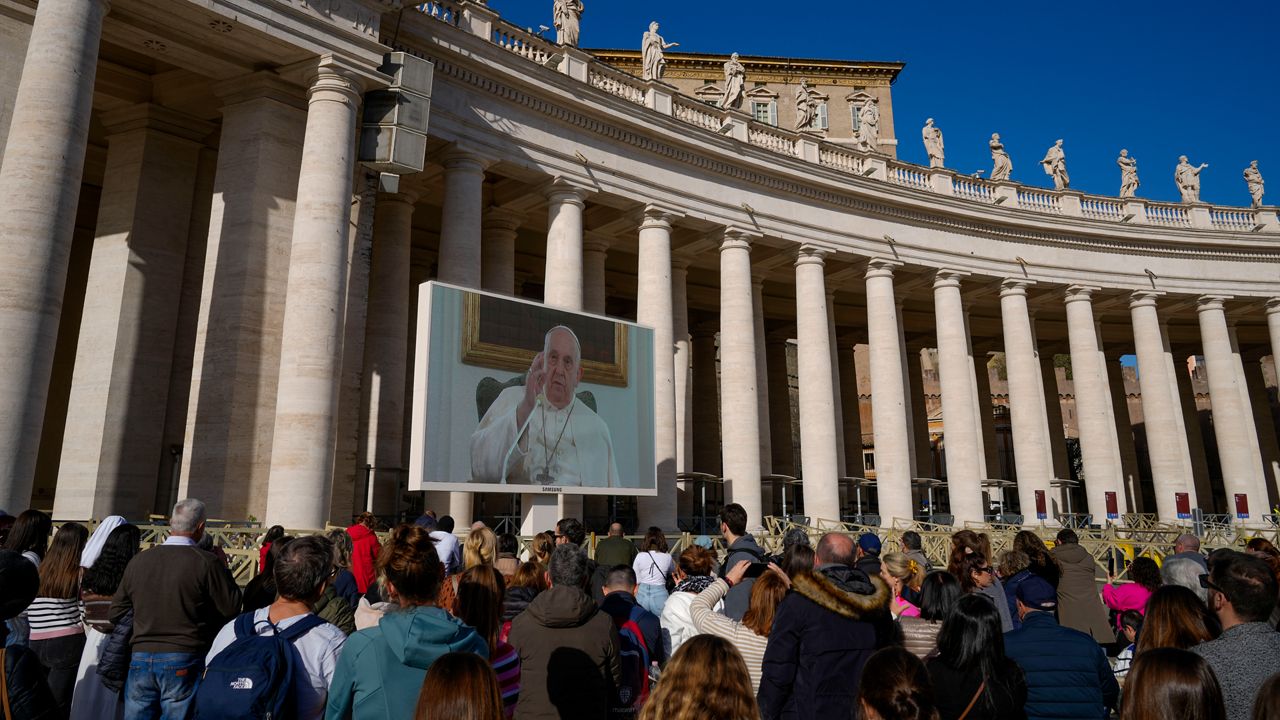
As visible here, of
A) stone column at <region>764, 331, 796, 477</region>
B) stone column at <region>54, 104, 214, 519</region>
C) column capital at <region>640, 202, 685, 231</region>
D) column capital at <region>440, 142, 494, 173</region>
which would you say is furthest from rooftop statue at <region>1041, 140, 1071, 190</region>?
stone column at <region>54, 104, 214, 519</region>

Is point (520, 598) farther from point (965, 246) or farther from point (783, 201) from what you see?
point (965, 246)

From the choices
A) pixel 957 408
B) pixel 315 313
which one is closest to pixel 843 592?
pixel 315 313

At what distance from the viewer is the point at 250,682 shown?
4.57 m

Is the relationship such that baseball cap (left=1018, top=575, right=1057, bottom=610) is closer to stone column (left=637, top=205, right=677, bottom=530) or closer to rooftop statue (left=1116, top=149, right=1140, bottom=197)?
stone column (left=637, top=205, right=677, bottom=530)

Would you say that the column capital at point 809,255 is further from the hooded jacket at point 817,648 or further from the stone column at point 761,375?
the hooded jacket at point 817,648

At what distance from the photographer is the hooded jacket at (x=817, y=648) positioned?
17.9 ft

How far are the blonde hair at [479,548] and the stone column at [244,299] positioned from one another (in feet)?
38.7

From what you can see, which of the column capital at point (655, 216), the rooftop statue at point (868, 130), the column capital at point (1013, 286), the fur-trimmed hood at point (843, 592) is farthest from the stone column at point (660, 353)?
the fur-trimmed hood at point (843, 592)

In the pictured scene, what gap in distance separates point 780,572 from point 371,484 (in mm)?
19789

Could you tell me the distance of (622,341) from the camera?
911 inches

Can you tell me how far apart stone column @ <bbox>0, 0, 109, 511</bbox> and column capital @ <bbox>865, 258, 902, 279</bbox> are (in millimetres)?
27151

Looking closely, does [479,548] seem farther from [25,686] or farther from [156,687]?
[25,686]

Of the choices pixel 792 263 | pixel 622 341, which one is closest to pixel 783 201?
pixel 792 263

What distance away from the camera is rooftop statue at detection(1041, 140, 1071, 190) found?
130 ft
